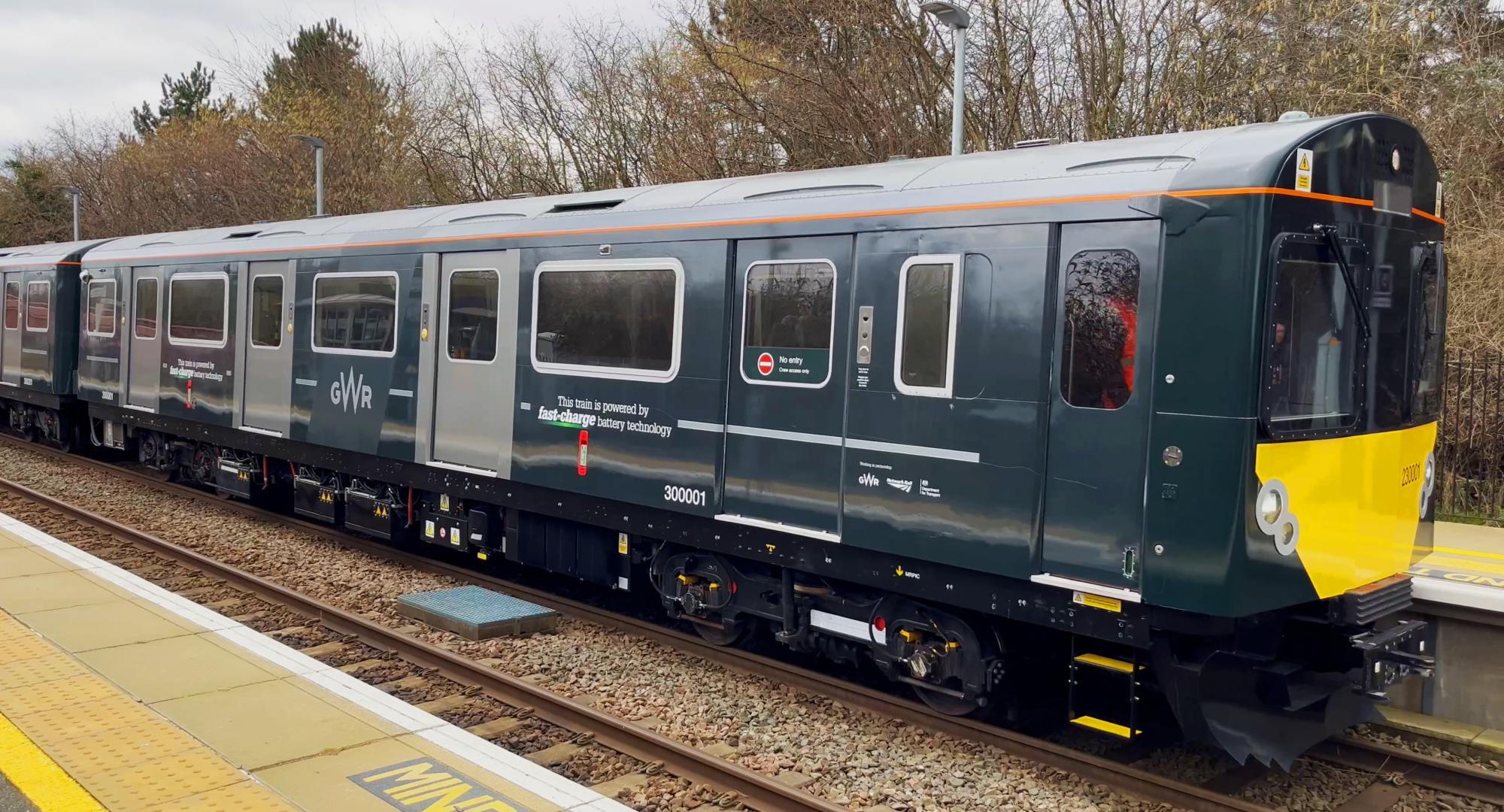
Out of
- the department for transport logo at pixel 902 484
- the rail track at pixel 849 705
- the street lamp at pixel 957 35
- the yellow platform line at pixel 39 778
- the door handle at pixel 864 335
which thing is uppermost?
the street lamp at pixel 957 35

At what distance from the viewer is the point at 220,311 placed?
13.0 meters

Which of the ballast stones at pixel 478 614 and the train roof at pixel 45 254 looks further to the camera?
the train roof at pixel 45 254

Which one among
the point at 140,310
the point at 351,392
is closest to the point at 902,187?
the point at 351,392

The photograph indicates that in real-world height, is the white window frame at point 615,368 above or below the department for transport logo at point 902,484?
above

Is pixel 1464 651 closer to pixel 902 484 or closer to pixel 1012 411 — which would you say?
pixel 1012 411

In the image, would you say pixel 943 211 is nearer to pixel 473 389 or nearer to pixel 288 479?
pixel 473 389

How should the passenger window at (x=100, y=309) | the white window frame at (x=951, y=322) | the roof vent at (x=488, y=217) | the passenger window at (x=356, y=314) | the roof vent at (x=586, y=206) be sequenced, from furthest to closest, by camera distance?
the passenger window at (x=100, y=309), the passenger window at (x=356, y=314), the roof vent at (x=488, y=217), the roof vent at (x=586, y=206), the white window frame at (x=951, y=322)

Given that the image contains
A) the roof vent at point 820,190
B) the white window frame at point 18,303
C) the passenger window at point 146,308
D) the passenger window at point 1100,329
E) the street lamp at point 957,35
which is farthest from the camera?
the white window frame at point 18,303

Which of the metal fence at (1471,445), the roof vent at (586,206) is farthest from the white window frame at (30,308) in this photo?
the metal fence at (1471,445)

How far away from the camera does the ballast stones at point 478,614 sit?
27.5 ft

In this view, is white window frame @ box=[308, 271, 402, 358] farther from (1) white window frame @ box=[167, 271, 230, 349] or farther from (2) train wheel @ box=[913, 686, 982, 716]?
(2) train wheel @ box=[913, 686, 982, 716]

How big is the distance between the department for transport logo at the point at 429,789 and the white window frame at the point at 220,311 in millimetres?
8987

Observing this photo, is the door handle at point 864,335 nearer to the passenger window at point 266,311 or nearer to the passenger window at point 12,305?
the passenger window at point 266,311

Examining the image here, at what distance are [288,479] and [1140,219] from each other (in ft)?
35.8
